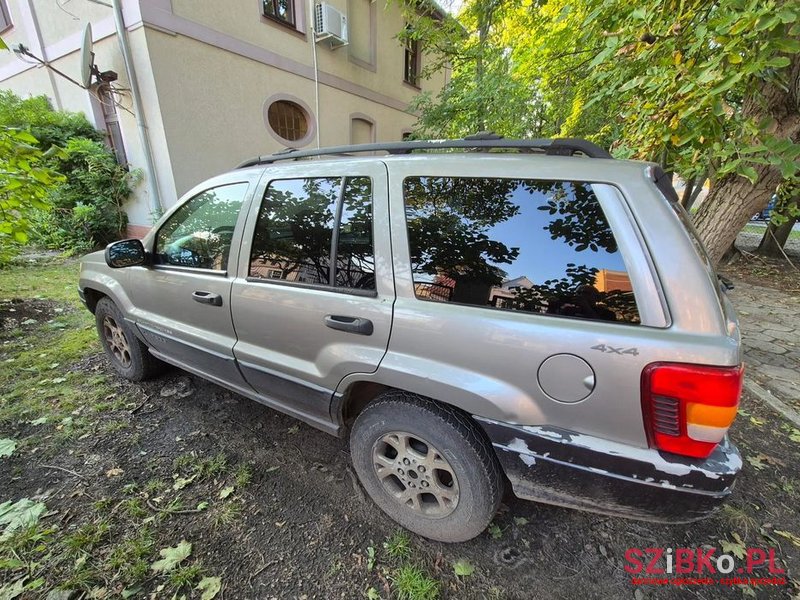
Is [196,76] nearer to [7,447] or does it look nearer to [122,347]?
[122,347]

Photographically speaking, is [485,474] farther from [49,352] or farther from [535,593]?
[49,352]

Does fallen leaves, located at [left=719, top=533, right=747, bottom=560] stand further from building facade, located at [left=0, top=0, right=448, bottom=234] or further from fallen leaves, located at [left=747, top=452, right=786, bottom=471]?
building facade, located at [left=0, top=0, right=448, bottom=234]

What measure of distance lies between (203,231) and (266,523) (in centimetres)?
184

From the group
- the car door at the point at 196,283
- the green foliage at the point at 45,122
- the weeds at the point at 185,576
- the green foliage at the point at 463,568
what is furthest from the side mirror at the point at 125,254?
the green foliage at the point at 45,122

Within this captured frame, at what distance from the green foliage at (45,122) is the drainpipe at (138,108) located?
6.69ft

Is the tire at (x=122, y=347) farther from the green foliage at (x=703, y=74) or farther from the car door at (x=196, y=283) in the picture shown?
the green foliage at (x=703, y=74)

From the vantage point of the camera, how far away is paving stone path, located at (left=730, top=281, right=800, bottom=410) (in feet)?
11.0

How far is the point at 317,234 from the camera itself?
1.89 metres

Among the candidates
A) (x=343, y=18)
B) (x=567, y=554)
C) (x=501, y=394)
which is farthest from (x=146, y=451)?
(x=343, y=18)

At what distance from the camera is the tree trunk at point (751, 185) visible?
240 centimetres

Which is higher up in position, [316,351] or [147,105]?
[147,105]

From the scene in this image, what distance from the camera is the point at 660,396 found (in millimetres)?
1161

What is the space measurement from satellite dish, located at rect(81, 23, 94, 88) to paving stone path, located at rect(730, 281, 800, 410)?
1157cm

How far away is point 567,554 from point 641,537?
0.44 meters
